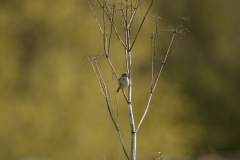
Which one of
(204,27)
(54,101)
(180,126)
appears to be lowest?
(180,126)

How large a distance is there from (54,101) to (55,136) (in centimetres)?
44

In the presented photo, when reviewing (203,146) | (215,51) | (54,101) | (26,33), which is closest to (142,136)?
(203,146)

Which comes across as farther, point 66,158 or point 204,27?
point 204,27

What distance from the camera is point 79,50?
4832 millimetres

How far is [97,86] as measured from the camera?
4820mm

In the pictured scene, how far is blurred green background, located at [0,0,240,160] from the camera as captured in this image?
4.60 m

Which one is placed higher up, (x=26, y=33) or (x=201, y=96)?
(x=26, y=33)

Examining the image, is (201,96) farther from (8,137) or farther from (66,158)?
(8,137)

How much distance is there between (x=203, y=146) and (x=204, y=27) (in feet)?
5.26

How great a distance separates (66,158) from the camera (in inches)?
178

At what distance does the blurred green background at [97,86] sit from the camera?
4602 mm

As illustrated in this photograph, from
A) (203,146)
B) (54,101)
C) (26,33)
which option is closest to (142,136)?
(203,146)

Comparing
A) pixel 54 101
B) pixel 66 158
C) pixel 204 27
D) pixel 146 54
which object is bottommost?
pixel 66 158

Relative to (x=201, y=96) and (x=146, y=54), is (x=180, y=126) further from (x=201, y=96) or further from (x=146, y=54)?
(x=146, y=54)
